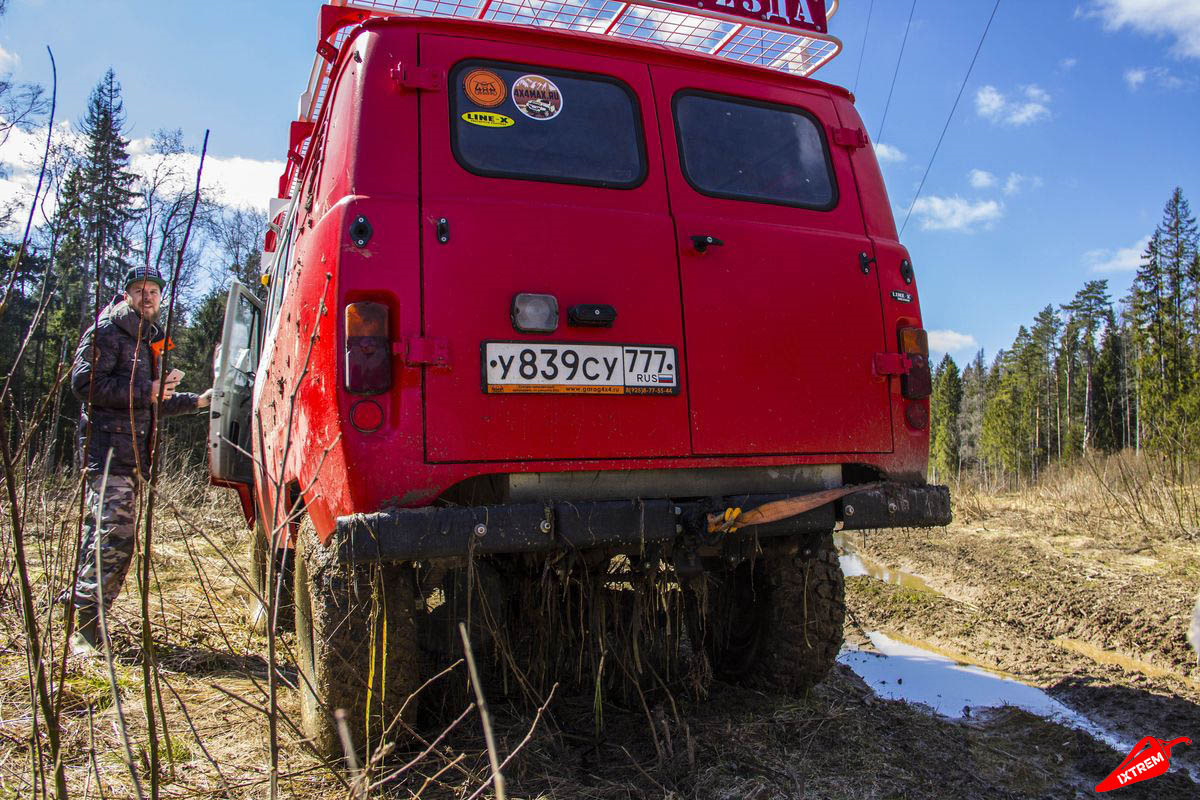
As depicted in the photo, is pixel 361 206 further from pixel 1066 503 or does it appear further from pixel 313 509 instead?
pixel 1066 503

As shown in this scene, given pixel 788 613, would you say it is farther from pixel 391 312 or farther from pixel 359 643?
pixel 391 312

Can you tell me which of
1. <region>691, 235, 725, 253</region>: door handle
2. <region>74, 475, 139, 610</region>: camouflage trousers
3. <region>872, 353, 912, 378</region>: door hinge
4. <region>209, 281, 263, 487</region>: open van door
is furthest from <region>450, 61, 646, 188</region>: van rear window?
<region>209, 281, 263, 487</region>: open van door

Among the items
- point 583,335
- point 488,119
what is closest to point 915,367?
point 583,335

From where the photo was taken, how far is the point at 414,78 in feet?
8.99

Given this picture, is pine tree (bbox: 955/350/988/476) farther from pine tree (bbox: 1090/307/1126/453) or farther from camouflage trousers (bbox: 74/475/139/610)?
camouflage trousers (bbox: 74/475/139/610)

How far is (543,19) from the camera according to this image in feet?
10.9

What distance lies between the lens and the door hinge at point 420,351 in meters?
2.47

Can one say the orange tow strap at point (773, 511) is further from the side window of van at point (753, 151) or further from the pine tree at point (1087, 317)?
the pine tree at point (1087, 317)

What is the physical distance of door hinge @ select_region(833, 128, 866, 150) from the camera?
3.44 m

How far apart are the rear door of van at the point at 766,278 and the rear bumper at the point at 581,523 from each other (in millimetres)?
250

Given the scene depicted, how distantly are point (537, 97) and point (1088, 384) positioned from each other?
2709 inches

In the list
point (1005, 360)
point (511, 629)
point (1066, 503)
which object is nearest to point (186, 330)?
point (1066, 503)

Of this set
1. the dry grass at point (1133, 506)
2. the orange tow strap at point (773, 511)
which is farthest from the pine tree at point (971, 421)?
the orange tow strap at point (773, 511)

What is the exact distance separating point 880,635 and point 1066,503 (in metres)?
9.02
